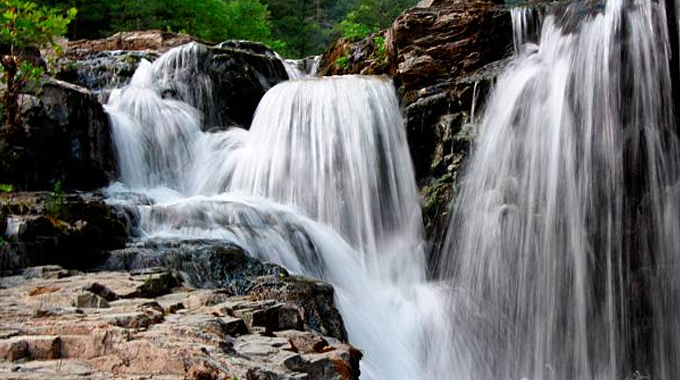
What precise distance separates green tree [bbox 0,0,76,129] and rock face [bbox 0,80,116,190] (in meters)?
0.36

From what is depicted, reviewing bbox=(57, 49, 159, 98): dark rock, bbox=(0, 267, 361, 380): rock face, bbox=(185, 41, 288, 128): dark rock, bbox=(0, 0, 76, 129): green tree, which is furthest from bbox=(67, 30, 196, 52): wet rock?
bbox=(0, 267, 361, 380): rock face

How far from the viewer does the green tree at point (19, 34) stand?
831 centimetres

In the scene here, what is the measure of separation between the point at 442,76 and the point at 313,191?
3.13 m

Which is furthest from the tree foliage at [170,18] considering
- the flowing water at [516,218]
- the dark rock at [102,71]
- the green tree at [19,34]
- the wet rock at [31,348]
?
the wet rock at [31,348]

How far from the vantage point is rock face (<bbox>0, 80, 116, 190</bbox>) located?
923 centimetres

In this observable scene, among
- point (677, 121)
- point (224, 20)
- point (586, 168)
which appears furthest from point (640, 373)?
point (224, 20)

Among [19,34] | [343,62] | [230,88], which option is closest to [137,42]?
[230,88]

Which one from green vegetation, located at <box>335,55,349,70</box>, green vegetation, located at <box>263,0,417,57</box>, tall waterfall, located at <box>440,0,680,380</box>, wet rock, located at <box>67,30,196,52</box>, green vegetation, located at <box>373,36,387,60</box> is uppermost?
green vegetation, located at <box>263,0,417,57</box>

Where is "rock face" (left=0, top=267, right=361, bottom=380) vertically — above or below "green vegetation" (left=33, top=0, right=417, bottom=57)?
below

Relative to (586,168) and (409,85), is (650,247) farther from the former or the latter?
(409,85)

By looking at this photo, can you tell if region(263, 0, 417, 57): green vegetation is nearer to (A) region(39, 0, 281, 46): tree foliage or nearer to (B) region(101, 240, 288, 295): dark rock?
(A) region(39, 0, 281, 46): tree foliage

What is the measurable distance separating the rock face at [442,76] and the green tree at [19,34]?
569 cm

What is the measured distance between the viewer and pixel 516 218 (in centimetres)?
858

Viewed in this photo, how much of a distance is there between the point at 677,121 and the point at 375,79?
535 cm
